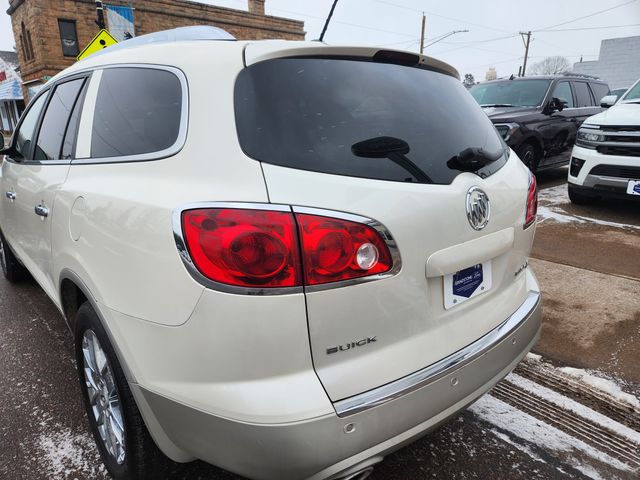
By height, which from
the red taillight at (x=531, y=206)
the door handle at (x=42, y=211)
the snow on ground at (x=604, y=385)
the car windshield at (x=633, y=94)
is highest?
the car windshield at (x=633, y=94)

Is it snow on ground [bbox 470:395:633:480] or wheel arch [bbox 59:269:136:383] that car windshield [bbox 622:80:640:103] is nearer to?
snow on ground [bbox 470:395:633:480]

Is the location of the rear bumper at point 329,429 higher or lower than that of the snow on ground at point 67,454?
higher

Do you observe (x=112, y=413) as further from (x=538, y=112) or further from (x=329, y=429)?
(x=538, y=112)

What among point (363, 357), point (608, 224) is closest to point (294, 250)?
point (363, 357)

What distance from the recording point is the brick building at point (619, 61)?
4972cm

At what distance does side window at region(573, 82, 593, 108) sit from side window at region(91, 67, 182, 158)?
8.57 metres

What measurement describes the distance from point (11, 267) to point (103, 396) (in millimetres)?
2902

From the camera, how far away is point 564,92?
805cm

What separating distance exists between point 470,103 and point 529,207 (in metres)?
0.54

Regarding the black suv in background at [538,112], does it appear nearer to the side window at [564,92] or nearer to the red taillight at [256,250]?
the side window at [564,92]

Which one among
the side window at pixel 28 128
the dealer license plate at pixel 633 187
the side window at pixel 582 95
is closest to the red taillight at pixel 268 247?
the side window at pixel 28 128

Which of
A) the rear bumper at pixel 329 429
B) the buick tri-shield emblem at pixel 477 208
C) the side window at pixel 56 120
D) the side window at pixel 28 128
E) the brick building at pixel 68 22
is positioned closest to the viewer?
the rear bumper at pixel 329 429

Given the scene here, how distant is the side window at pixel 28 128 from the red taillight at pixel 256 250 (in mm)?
2316

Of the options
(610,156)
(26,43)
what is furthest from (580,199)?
(26,43)
